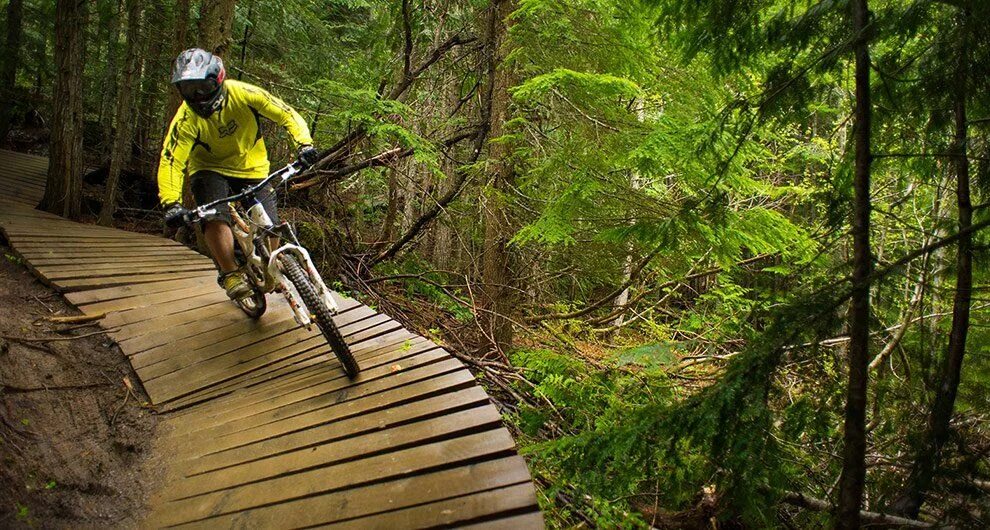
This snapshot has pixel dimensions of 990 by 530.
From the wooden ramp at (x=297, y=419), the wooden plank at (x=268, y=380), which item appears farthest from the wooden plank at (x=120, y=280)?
the wooden plank at (x=268, y=380)

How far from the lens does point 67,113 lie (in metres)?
9.03

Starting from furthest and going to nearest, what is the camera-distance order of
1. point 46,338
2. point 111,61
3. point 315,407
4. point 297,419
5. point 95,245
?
point 111,61 < point 95,245 < point 46,338 < point 315,407 < point 297,419

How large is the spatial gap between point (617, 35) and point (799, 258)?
319 centimetres

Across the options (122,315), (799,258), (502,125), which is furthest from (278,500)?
(799,258)

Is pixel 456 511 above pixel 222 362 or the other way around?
the other way around

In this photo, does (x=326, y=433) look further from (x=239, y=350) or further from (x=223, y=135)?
(x=223, y=135)

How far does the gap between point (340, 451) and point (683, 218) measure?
264 centimetres

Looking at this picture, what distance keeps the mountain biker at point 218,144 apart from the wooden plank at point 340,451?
195 cm

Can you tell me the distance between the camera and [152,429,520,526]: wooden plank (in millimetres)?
2816

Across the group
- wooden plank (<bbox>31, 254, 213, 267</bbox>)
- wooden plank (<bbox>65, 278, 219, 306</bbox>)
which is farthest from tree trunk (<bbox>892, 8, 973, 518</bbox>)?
wooden plank (<bbox>31, 254, 213, 267</bbox>)

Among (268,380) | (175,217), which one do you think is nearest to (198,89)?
(175,217)

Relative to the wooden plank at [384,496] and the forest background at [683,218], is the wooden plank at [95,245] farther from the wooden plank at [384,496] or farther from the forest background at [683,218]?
the wooden plank at [384,496]

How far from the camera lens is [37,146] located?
17641 mm

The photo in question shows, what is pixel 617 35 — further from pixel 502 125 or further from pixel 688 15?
pixel 688 15
